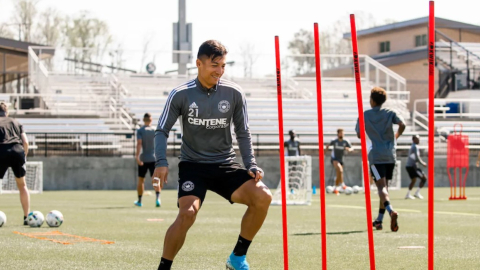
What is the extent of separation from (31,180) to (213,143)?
76.0 feet

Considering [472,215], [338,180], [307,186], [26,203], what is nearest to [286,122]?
[338,180]

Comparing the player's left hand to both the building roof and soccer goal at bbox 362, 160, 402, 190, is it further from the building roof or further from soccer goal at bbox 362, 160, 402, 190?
the building roof

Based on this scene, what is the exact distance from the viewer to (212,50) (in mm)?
7648

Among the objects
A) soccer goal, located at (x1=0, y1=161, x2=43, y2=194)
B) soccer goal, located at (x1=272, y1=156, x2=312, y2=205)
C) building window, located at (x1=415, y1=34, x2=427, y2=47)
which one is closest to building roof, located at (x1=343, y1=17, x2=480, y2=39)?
building window, located at (x1=415, y1=34, x2=427, y2=47)

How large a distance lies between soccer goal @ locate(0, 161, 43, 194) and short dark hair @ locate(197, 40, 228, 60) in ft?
73.9

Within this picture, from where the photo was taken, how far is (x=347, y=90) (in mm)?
43375

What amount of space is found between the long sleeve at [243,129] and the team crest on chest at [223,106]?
0.12 m

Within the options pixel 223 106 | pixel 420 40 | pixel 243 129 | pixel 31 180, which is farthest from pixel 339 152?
pixel 420 40

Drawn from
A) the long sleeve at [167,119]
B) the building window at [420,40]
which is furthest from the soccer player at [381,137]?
the building window at [420,40]

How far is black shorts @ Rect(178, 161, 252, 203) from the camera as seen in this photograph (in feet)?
25.5

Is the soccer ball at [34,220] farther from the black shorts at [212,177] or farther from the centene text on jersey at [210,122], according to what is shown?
the centene text on jersey at [210,122]

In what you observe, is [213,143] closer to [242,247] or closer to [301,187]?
[242,247]

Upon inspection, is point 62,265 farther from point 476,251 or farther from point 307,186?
point 307,186

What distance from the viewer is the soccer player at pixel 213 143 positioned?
7672 millimetres
